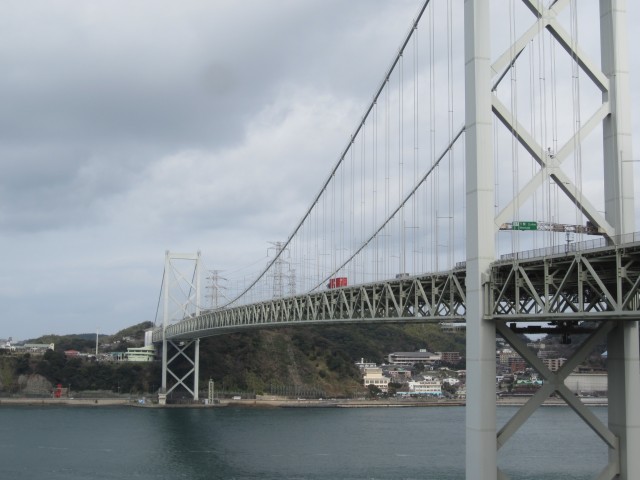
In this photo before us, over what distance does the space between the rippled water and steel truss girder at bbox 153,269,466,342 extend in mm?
5737

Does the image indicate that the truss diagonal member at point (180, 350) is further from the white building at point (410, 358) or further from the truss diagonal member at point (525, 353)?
the truss diagonal member at point (525, 353)

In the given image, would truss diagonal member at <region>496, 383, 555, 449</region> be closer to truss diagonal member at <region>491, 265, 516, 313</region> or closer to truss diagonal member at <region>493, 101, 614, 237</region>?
truss diagonal member at <region>491, 265, 516, 313</region>

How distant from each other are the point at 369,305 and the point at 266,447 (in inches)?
663

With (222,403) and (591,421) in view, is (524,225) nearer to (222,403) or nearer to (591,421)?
(591,421)

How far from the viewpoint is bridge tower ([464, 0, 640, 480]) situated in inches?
484

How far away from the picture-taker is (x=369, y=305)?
887 inches

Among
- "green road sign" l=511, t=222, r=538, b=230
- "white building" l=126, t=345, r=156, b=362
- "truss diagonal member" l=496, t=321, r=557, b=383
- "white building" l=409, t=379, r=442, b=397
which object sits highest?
"green road sign" l=511, t=222, r=538, b=230

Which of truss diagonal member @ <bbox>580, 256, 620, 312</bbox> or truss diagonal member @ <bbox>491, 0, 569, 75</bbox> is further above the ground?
truss diagonal member @ <bbox>491, 0, 569, 75</bbox>

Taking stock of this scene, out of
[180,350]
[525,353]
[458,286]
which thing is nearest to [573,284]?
[525,353]

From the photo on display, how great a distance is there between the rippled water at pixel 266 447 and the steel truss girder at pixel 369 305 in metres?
5.74

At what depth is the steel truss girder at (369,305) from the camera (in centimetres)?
1698

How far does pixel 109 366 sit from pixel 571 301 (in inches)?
2613

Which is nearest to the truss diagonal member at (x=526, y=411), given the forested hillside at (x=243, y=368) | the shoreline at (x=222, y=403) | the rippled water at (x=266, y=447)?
the rippled water at (x=266, y=447)

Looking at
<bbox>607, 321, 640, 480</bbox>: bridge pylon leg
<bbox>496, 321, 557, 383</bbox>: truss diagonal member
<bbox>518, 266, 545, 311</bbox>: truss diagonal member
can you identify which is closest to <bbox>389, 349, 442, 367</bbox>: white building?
<bbox>607, 321, 640, 480</bbox>: bridge pylon leg
